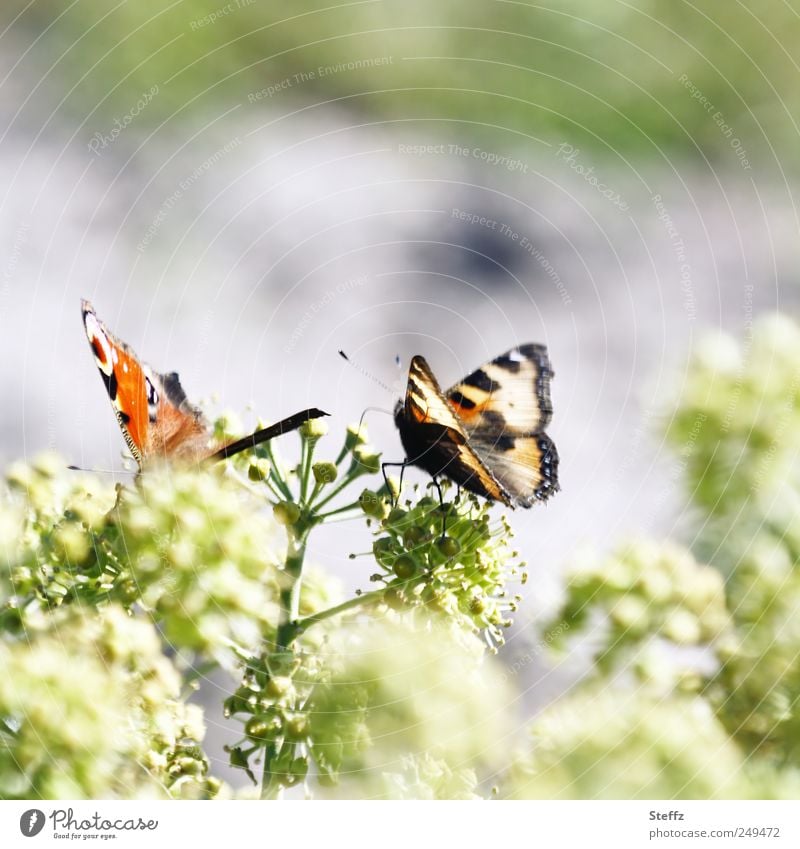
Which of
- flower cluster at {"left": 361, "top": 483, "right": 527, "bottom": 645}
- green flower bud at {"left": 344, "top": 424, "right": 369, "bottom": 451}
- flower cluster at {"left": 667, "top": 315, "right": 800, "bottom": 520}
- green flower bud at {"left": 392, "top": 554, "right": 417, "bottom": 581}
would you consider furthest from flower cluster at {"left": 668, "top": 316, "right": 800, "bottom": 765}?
green flower bud at {"left": 344, "top": 424, "right": 369, "bottom": 451}

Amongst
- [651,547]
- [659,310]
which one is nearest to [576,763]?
[651,547]

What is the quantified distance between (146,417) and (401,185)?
2.75 metres

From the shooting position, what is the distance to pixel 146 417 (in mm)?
1846

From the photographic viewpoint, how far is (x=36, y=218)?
3.60 m

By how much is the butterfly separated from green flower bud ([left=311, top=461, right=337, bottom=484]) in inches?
3.6

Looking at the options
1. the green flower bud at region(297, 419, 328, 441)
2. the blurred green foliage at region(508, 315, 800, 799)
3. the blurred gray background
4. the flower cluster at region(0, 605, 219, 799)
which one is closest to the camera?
the flower cluster at region(0, 605, 219, 799)

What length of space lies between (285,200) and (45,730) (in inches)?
118

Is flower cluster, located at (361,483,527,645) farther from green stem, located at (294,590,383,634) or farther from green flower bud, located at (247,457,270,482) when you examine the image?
green flower bud, located at (247,457,270,482)

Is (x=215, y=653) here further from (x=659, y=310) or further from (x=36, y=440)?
(x=659, y=310)

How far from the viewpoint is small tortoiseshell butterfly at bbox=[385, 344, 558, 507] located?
1.82 m

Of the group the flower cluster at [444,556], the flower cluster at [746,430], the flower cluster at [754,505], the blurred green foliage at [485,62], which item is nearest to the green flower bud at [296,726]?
the flower cluster at [444,556]

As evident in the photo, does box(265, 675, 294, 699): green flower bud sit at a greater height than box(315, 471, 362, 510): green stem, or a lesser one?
lesser

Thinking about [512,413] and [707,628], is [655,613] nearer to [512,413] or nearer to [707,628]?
[707,628]
